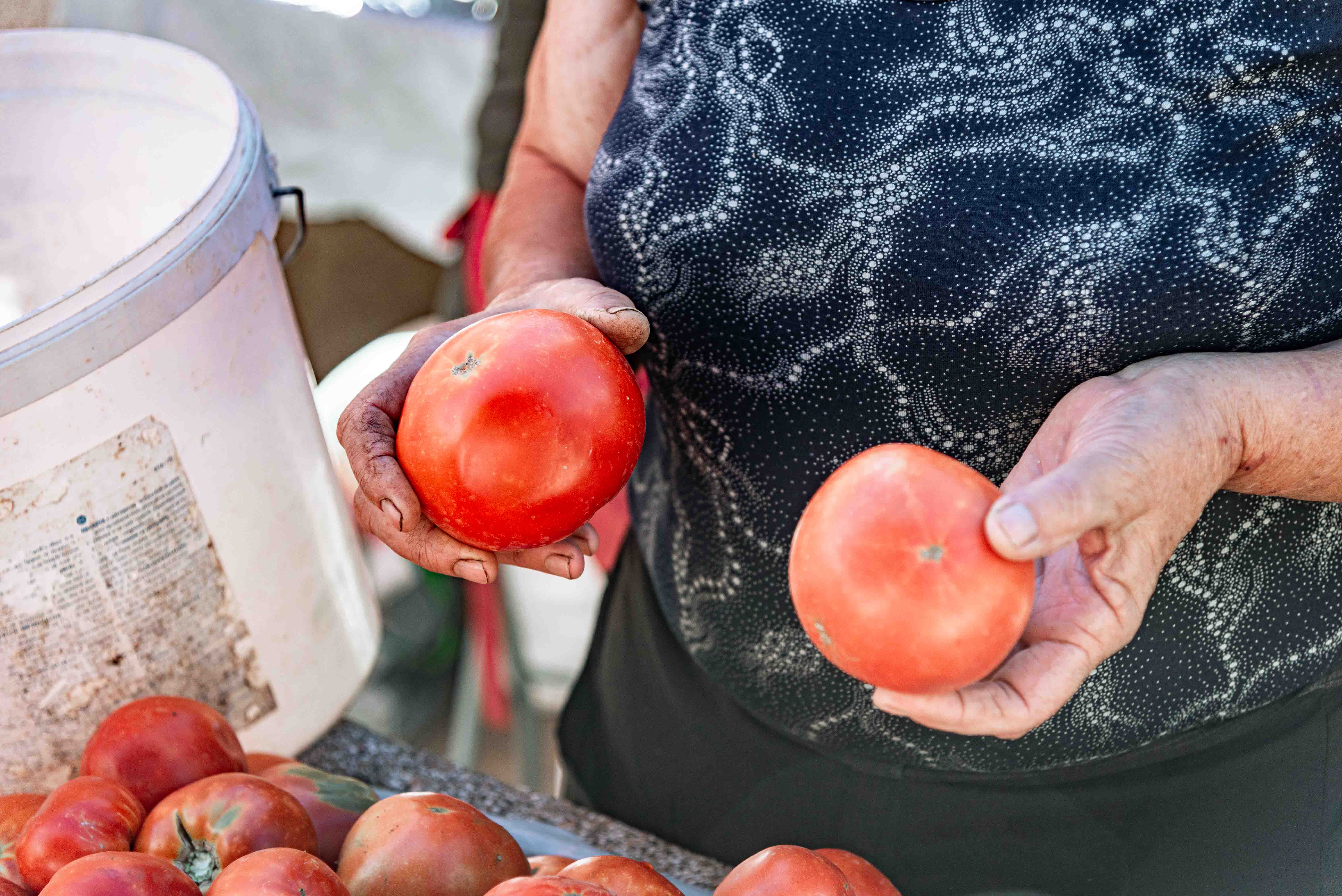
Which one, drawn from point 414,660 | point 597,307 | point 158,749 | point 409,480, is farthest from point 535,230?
point 414,660

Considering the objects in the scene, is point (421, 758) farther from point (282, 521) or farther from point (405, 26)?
point (405, 26)

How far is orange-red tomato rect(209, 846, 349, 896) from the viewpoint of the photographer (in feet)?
2.34

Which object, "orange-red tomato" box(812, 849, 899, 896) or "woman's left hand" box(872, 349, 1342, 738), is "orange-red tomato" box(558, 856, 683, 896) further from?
"woman's left hand" box(872, 349, 1342, 738)

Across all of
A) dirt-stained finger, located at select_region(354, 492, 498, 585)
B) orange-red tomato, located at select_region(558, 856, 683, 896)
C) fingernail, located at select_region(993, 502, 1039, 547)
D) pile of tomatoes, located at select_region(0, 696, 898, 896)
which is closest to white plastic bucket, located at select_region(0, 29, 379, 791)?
pile of tomatoes, located at select_region(0, 696, 898, 896)

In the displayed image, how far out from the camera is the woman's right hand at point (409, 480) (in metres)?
0.89

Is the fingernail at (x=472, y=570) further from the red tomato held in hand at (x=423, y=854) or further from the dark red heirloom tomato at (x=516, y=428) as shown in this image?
the red tomato held in hand at (x=423, y=854)

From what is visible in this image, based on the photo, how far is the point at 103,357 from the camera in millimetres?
903

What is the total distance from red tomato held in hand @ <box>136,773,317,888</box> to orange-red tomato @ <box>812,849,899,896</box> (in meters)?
0.43

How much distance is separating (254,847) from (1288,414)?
0.86m

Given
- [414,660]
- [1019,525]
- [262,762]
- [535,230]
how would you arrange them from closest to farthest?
[1019,525], [262,762], [535,230], [414,660]

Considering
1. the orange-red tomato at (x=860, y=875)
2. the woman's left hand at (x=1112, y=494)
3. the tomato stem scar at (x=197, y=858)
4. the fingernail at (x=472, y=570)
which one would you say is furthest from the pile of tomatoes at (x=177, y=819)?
the woman's left hand at (x=1112, y=494)

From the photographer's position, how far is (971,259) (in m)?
0.88

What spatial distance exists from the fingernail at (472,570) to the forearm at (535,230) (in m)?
0.35

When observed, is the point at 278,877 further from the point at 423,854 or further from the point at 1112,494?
the point at 1112,494
